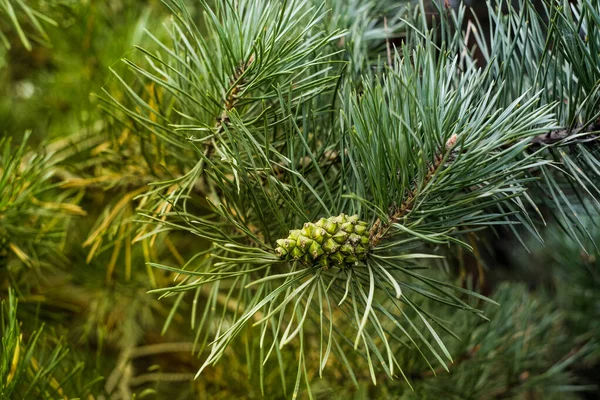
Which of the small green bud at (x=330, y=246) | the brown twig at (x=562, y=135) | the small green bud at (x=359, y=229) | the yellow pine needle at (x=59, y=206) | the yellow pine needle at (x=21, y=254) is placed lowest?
the yellow pine needle at (x=21, y=254)

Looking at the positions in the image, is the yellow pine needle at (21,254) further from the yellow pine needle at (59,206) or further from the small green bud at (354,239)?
the small green bud at (354,239)

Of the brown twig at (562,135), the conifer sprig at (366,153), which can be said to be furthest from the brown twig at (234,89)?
the brown twig at (562,135)

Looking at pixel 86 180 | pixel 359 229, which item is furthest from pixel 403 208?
pixel 86 180

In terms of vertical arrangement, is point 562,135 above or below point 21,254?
above

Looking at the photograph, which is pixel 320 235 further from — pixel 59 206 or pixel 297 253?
pixel 59 206

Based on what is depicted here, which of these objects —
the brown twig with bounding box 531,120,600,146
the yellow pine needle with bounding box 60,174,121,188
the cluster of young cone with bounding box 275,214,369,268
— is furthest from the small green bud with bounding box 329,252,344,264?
the yellow pine needle with bounding box 60,174,121,188

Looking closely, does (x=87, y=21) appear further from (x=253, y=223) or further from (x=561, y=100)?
(x=561, y=100)

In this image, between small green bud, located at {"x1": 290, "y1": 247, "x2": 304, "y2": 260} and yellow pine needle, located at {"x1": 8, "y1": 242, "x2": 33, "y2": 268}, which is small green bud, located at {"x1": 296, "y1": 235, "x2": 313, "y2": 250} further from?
yellow pine needle, located at {"x1": 8, "y1": 242, "x2": 33, "y2": 268}

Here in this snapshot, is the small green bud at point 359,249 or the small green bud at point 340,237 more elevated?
the small green bud at point 340,237

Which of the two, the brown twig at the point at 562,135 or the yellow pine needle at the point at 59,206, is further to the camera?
the yellow pine needle at the point at 59,206
